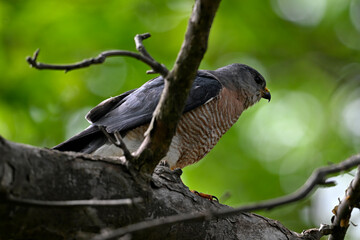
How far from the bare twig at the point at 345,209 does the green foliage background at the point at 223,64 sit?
12.2 ft

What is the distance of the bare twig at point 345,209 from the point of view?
12.1 ft

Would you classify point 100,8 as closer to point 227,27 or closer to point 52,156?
point 227,27

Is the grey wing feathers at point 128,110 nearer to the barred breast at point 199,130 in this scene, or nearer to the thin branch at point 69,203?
the barred breast at point 199,130

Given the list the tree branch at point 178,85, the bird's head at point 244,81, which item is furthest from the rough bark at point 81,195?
the bird's head at point 244,81

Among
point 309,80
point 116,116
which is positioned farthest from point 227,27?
point 116,116

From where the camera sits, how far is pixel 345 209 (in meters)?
3.86

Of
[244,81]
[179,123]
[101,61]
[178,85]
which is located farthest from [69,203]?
[244,81]

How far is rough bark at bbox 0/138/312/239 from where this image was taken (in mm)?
2861

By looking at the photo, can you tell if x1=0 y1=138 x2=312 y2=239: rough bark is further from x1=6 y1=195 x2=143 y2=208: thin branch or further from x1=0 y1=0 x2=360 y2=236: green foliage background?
x1=0 y1=0 x2=360 y2=236: green foliage background

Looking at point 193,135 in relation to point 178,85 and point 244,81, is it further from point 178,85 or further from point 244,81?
point 178,85

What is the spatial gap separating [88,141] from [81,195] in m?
1.96

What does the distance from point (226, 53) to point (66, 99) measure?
259cm

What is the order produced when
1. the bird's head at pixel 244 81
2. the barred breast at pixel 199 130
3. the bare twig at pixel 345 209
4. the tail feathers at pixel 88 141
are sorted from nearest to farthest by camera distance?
the bare twig at pixel 345 209 → the tail feathers at pixel 88 141 → the barred breast at pixel 199 130 → the bird's head at pixel 244 81

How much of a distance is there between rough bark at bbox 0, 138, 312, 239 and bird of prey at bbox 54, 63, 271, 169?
46.4 inches
